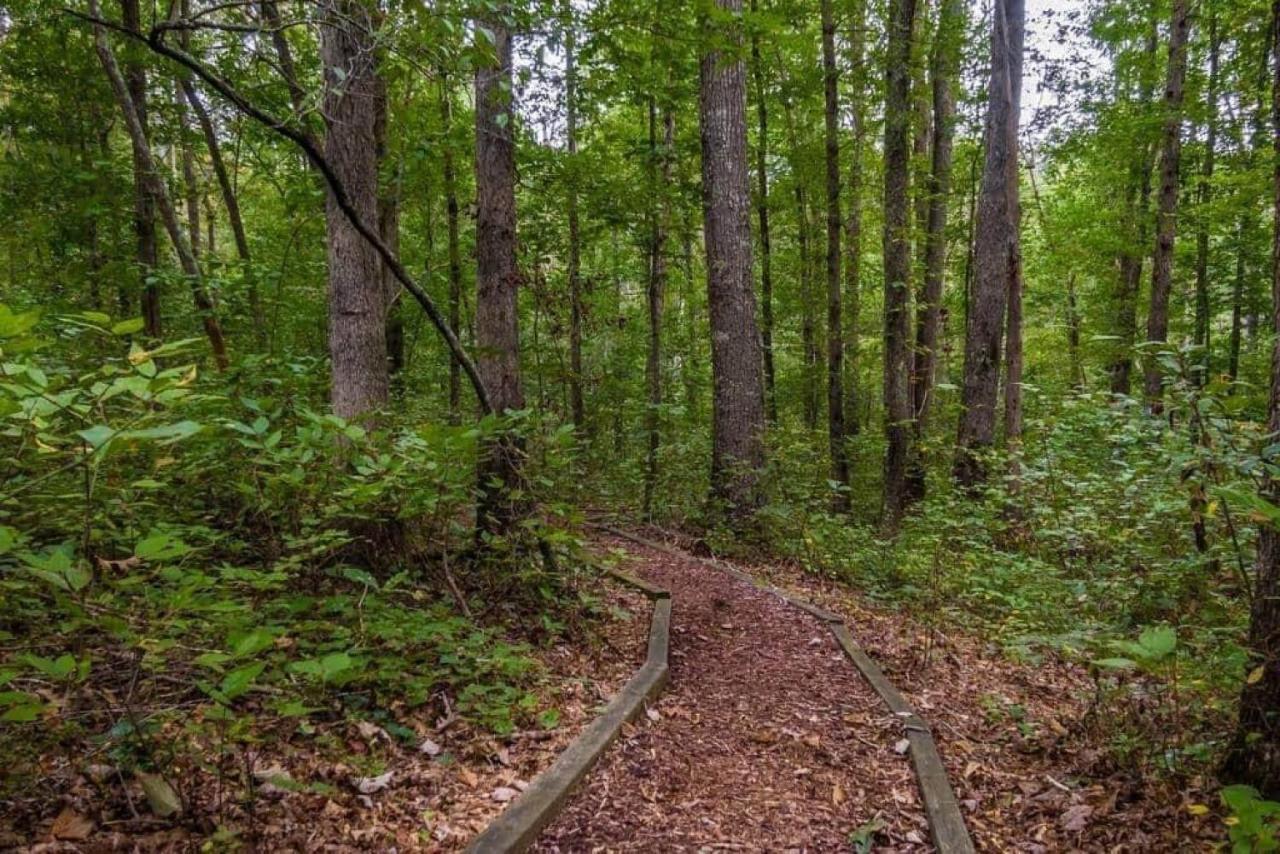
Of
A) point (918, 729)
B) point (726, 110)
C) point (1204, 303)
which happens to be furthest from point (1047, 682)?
point (1204, 303)

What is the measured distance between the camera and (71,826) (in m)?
2.12

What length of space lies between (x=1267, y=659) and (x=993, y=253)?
8.00 meters

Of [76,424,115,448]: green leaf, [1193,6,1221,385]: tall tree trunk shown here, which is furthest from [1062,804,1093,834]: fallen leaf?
[1193,6,1221,385]: tall tree trunk

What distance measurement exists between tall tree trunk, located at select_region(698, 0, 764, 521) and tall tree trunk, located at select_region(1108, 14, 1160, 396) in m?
9.46

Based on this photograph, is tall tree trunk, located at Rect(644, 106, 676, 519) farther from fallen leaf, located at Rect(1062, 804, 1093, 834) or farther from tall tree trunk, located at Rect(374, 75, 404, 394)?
fallen leaf, located at Rect(1062, 804, 1093, 834)

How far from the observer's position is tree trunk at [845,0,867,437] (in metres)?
11.2

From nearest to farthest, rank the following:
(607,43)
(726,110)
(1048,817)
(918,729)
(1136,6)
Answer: (1048,817) → (918,729) → (607,43) → (726,110) → (1136,6)

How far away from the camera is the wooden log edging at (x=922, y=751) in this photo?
9.42ft

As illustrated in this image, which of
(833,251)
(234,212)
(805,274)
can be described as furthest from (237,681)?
(805,274)

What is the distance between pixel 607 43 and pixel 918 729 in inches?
212

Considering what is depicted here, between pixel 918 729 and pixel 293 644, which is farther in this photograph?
pixel 918 729

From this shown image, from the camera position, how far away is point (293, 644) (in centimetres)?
308

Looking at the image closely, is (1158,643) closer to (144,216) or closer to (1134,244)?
(144,216)

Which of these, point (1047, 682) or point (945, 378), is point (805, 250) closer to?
point (945, 378)
